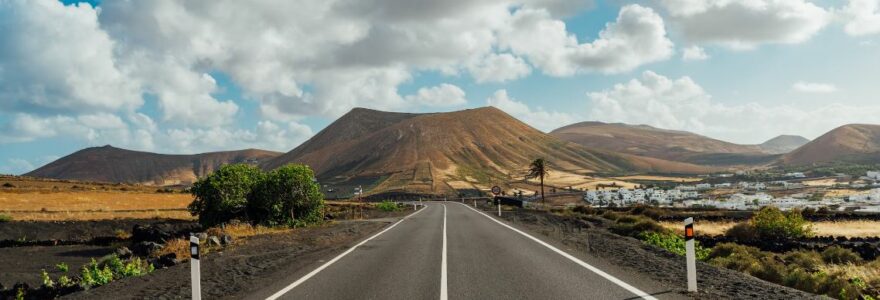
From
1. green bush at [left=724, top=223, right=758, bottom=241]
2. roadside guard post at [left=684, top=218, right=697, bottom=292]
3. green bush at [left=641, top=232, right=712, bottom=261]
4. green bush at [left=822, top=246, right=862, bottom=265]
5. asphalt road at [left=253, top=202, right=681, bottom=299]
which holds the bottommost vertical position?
green bush at [left=724, top=223, right=758, bottom=241]

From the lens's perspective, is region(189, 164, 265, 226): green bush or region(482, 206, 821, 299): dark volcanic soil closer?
region(482, 206, 821, 299): dark volcanic soil

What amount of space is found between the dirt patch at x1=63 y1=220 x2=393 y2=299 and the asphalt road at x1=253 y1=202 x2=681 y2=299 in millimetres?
758

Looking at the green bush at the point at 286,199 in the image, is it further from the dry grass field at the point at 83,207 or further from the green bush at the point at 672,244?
the green bush at the point at 672,244

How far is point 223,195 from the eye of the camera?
3372 cm

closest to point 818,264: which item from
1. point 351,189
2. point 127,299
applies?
point 127,299

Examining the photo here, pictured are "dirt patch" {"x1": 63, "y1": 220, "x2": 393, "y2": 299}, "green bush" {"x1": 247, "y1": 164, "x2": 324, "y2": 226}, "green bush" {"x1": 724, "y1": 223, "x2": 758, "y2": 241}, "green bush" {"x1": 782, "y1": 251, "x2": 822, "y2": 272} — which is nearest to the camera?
"dirt patch" {"x1": 63, "y1": 220, "x2": 393, "y2": 299}

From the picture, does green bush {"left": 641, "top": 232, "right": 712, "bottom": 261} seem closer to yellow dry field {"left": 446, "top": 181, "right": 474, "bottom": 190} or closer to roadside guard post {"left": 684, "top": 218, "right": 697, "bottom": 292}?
roadside guard post {"left": 684, "top": 218, "right": 697, "bottom": 292}

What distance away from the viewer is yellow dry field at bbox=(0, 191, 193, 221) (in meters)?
46.1

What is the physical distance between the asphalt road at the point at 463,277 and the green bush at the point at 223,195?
63.9 ft

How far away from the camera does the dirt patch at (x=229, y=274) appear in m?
10.7

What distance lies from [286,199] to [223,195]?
3768mm

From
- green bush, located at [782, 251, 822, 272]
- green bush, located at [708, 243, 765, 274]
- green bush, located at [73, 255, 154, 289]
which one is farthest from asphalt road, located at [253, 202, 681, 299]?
green bush, located at [782, 251, 822, 272]

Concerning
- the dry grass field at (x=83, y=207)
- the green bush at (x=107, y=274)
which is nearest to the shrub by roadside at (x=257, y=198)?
the dry grass field at (x=83, y=207)

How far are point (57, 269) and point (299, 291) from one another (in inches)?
649
